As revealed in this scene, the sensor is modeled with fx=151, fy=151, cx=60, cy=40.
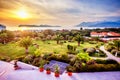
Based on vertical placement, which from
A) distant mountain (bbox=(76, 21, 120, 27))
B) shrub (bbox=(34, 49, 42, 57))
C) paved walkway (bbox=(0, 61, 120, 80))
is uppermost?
distant mountain (bbox=(76, 21, 120, 27))

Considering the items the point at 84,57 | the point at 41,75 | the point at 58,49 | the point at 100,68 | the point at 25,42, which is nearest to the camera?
the point at 41,75

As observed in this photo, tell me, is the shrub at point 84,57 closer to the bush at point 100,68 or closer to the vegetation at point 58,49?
the vegetation at point 58,49

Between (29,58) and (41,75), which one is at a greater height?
(29,58)

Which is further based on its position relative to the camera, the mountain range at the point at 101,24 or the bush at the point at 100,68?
the mountain range at the point at 101,24

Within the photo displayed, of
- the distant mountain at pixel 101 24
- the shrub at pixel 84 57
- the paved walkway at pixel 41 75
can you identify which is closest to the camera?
the paved walkway at pixel 41 75

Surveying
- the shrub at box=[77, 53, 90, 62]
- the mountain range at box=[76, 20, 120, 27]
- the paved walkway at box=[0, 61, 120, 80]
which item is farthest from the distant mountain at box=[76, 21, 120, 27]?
the paved walkway at box=[0, 61, 120, 80]

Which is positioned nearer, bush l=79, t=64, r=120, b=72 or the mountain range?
bush l=79, t=64, r=120, b=72

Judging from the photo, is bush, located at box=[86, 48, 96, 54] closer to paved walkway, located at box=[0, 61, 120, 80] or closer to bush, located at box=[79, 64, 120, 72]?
bush, located at box=[79, 64, 120, 72]

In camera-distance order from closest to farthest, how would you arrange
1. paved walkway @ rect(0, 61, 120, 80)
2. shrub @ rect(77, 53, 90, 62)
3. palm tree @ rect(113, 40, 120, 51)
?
paved walkway @ rect(0, 61, 120, 80), shrub @ rect(77, 53, 90, 62), palm tree @ rect(113, 40, 120, 51)

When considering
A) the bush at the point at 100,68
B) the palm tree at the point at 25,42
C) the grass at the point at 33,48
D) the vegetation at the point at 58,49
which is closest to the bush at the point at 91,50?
the vegetation at the point at 58,49

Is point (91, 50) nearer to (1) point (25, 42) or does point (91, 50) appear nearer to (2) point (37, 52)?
(2) point (37, 52)

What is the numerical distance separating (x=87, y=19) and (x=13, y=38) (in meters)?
3.20

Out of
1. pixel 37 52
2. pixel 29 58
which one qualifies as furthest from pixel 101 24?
pixel 29 58

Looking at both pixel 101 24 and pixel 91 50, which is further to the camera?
pixel 101 24
